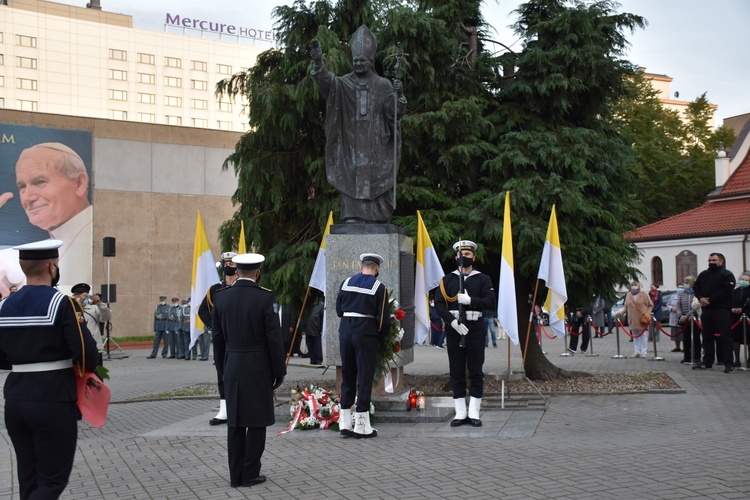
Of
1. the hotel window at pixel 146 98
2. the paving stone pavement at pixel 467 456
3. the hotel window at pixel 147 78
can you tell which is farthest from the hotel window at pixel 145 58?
the paving stone pavement at pixel 467 456

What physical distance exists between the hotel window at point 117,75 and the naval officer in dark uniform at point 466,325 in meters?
83.0

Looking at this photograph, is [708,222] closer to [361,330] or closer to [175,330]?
[175,330]

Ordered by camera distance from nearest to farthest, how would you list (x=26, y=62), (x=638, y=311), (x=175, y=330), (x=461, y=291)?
(x=461, y=291) < (x=638, y=311) < (x=175, y=330) < (x=26, y=62)

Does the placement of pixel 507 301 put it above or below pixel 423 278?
below

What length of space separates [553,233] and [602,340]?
19.5m

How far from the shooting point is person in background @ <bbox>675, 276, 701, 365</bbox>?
1927 centimetres

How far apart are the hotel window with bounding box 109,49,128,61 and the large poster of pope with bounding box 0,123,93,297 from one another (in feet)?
191

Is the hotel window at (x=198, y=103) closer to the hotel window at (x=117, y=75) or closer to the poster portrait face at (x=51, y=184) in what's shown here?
the hotel window at (x=117, y=75)

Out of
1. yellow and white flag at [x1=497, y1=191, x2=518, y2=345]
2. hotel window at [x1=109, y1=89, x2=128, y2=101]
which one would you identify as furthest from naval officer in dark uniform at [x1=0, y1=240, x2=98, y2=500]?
hotel window at [x1=109, y1=89, x2=128, y2=101]

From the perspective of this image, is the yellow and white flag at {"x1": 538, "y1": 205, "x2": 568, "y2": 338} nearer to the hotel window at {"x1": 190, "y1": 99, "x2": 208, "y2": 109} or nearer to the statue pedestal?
the statue pedestal

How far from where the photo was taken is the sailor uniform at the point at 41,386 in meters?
5.78

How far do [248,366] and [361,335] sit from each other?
2412mm

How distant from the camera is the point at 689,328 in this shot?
19797 mm

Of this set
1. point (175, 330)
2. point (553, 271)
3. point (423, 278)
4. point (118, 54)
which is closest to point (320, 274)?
point (423, 278)
